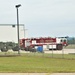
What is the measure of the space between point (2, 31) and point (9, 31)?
9.09 ft

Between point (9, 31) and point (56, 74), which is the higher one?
point (9, 31)

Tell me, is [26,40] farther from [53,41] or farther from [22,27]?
[22,27]

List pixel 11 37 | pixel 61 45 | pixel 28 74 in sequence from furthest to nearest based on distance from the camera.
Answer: pixel 11 37, pixel 61 45, pixel 28 74

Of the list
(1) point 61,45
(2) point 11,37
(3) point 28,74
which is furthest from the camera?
(2) point 11,37

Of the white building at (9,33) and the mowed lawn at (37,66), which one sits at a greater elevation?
the white building at (9,33)

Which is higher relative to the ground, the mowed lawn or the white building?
the white building

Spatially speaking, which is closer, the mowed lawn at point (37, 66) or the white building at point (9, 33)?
the mowed lawn at point (37, 66)

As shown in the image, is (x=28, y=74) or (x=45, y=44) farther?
(x=45, y=44)

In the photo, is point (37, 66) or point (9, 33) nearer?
point (37, 66)

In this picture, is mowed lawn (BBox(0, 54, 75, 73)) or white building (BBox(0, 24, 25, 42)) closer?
mowed lawn (BBox(0, 54, 75, 73))

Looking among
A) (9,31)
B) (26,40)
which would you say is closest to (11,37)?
(9,31)

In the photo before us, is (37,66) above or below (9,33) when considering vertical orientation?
below

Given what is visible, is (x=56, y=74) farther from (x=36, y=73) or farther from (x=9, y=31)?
(x=9, y=31)

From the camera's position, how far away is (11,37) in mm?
118625
